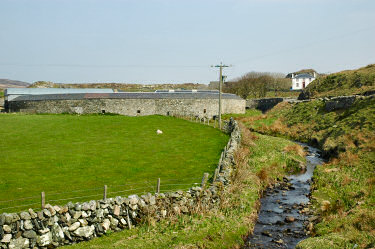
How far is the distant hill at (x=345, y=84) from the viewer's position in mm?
61406

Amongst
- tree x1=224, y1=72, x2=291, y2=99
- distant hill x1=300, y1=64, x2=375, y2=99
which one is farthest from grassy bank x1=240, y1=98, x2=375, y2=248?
tree x1=224, y1=72, x2=291, y2=99

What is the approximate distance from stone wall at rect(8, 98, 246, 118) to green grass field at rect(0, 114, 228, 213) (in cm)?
1550

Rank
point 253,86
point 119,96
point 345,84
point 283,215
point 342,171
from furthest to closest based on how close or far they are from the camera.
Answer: point 253,86, point 345,84, point 119,96, point 342,171, point 283,215

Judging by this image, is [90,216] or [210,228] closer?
Answer: [90,216]

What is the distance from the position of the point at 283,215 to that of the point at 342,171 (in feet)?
27.2

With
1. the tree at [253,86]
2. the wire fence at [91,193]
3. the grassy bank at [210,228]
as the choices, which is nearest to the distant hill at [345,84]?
the tree at [253,86]

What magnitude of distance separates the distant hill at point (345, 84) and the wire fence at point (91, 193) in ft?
162

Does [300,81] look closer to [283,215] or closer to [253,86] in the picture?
[253,86]

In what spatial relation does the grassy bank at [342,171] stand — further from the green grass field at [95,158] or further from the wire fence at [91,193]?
the green grass field at [95,158]

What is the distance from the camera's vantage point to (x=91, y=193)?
16359mm

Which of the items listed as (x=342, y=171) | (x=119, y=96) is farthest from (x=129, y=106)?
(x=342, y=171)

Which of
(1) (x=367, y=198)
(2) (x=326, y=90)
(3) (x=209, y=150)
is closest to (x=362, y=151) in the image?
(1) (x=367, y=198)

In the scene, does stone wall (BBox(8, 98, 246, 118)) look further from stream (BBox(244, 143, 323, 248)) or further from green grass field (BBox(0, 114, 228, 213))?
stream (BBox(244, 143, 323, 248))

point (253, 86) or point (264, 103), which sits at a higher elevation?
point (253, 86)
